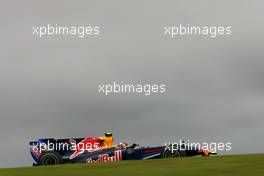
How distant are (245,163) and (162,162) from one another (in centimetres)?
391

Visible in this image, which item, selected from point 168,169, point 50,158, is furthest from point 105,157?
point 168,169

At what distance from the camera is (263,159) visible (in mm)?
21469

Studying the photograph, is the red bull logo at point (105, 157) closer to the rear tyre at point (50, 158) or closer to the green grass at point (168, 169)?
the rear tyre at point (50, 158)

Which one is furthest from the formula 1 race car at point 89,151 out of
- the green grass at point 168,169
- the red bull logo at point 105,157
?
the green grass at point 168,169

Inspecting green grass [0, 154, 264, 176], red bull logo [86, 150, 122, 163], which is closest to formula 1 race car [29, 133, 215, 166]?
red bull logo [86, 150, 122, 163]

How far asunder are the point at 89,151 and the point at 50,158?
265 centimetres

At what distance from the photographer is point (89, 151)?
109ft

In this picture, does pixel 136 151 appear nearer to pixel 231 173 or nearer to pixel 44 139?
pixel 44 139

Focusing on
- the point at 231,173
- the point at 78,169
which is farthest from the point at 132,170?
the point at 231,173

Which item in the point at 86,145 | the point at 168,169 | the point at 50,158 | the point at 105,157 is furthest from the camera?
the point at 86,145

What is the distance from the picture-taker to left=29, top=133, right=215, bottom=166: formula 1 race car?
32.2m

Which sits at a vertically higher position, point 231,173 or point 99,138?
point 99,138

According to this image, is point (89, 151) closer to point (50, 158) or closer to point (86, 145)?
point (86, 145)

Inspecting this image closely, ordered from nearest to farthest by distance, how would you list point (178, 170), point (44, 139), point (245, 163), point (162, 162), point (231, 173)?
point (231, 173)
point (178, 170)
point (245, 163)
point (162, 162)
point (44, 139)
